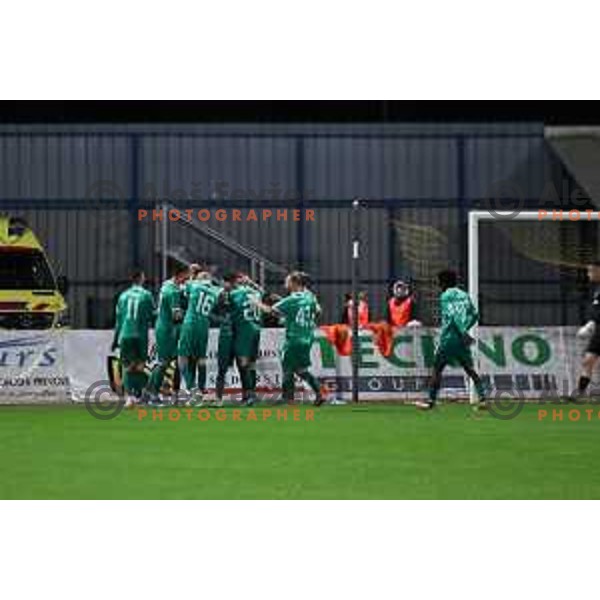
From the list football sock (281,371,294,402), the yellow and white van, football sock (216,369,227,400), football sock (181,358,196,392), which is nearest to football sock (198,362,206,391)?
football sock (181,358,196,392)

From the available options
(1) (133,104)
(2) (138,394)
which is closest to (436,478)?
(2) (138,394)

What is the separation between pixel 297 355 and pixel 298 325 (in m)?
0.38

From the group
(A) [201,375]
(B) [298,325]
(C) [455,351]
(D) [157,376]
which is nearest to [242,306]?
(B) [298,325]

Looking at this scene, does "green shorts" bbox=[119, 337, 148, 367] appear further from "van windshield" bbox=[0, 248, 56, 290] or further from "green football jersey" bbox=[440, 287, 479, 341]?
"van windshield" bbox=[0, 248, 56, 290]

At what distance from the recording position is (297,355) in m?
20.0

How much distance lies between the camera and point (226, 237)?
27000 millimetres

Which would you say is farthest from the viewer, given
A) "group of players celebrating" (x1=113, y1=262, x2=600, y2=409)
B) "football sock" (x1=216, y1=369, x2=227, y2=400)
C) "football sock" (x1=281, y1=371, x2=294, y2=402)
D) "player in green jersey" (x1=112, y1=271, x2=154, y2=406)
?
"football sock" (x1=281, y1=371, x2=294, y2=402)

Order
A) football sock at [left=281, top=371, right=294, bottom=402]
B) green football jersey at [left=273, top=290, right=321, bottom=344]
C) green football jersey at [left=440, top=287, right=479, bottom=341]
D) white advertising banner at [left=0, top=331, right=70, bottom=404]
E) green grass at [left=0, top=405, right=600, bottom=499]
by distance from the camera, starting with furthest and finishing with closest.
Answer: white advertising banner at [left=0, top=331, right=70, bottom=404]
football sock at [left=281, top=371, right=294, bottom=402]
green football jersey at [left=273, top=290, right=321, bottom=344]
green football jersey at [left=440, top=287, right=479, bottom=341]
green grass at [left=0, top=405, right=600, bottom=499]

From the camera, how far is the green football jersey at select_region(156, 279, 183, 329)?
20.1m

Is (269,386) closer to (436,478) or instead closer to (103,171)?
(103,171)

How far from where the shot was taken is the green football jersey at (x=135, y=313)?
1969 cm

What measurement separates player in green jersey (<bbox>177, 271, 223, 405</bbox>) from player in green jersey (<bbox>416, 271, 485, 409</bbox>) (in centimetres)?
299

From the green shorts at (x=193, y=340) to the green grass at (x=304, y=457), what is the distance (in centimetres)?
141

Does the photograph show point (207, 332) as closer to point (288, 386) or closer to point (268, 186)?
point (288, 386)
